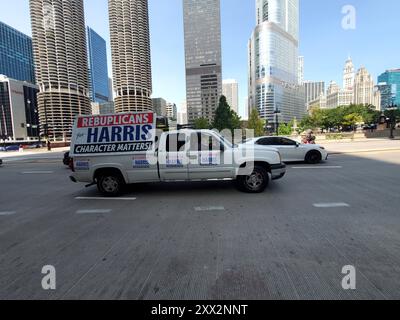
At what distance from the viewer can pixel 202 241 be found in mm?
3607

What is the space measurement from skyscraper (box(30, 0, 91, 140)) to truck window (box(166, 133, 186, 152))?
89011 mm

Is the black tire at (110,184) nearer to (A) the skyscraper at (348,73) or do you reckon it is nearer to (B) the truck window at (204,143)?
(B) the truck window at (204,143)

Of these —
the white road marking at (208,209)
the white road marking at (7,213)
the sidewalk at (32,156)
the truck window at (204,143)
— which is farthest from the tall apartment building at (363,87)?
the white road marking at (7,213)

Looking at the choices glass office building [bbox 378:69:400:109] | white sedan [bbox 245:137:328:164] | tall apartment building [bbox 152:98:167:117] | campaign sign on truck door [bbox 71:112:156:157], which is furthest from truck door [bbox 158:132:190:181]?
glass office building [bbox 378:69:400:109]

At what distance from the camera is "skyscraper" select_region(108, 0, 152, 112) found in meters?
103

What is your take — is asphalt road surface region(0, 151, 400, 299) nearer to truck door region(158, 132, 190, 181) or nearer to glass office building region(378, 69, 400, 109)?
truck door region(158, 132, 190, 181)

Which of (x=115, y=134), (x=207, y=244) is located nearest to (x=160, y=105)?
(x=115, y=134)

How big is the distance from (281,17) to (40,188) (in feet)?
478

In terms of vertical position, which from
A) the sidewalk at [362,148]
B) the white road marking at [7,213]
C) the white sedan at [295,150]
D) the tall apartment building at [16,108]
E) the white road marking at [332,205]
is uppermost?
the tall apartment building at [16,108]

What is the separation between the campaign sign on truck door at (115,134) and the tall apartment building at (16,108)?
4945 inches

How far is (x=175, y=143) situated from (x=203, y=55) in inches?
5388

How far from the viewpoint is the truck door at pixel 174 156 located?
6188mm

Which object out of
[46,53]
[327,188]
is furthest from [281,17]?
[327,188]

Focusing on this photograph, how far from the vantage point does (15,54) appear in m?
134
